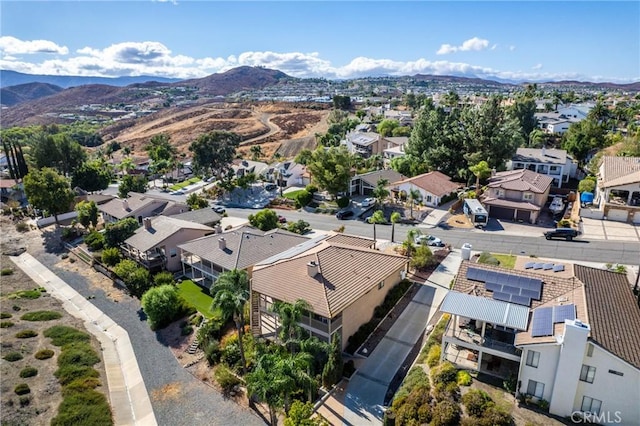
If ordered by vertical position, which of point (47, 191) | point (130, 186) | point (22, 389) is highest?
point (47, 191)

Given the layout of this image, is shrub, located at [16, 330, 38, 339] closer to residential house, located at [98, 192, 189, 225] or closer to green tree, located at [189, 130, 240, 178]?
residential house, located at [98, 192, 189, 225]

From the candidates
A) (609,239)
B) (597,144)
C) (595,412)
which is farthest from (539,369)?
(597,144)

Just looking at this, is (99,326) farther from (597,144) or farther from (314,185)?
(597,144)

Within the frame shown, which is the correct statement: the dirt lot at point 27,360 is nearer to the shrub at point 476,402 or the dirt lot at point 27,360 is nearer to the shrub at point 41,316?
the shrub at point 41,316

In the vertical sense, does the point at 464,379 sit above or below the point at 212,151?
below

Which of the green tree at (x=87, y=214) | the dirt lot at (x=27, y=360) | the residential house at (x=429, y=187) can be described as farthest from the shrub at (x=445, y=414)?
the green tree at (x=87, y=214)

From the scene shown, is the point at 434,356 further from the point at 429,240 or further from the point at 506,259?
the point at 429,240

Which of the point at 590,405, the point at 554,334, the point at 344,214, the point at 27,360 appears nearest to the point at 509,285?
the point at 554,334

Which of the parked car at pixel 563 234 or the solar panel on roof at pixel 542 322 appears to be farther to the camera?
the parked car at pixel 563 234
